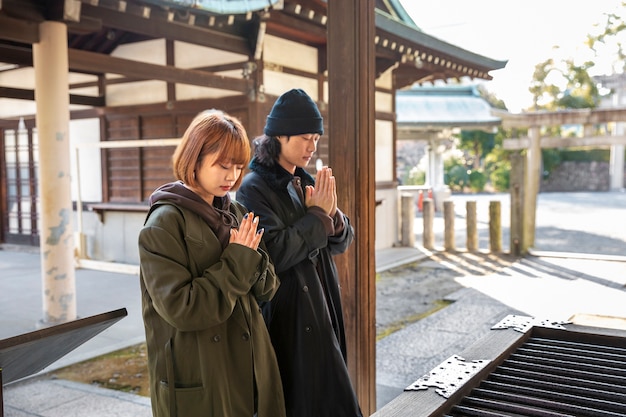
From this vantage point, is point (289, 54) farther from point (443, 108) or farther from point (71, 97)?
point (443, 108)

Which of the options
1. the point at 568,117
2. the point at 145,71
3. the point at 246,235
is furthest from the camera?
the point at 568,117

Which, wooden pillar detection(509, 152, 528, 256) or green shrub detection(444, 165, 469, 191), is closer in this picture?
wooden pillar detection(509, 152, 528, 256)

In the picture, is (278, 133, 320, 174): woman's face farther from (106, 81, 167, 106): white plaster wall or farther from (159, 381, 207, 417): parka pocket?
(106, 81, 167, 106): white plaster wall

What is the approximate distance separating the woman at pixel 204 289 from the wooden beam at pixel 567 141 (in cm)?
930

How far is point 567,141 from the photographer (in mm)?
10414

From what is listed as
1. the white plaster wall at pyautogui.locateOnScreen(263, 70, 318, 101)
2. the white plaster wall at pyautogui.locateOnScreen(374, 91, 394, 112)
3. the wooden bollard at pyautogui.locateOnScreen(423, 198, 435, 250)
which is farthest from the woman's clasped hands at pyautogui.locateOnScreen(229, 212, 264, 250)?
the wooden bollard at pyautogui.locateOnScreen(423, 198, 435, 250)

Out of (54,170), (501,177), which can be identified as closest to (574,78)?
(501,177)

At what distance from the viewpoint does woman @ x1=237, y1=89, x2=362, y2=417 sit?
1869 millimetres

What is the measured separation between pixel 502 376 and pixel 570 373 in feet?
0.67

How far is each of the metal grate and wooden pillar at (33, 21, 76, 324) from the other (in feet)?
14.0

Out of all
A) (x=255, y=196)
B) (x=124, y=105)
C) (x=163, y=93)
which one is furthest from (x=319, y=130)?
(x=124, y=105)

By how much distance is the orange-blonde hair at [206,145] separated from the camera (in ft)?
5.22

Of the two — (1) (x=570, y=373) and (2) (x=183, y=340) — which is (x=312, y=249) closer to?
(2) (x=183, y=340)

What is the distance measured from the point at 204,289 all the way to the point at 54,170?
418 cm
